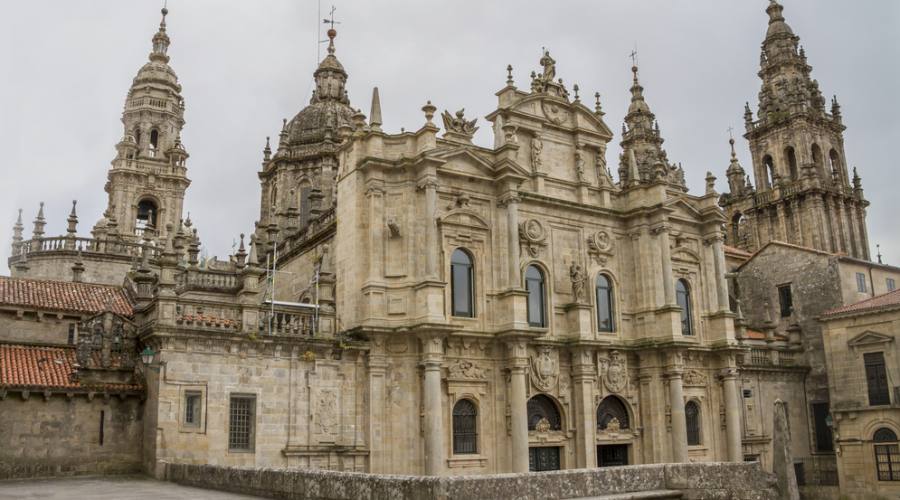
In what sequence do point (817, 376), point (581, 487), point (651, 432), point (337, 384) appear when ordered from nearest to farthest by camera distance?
point (581, 487) → point (337, 384) → point (651, 432) → point (817, 376)

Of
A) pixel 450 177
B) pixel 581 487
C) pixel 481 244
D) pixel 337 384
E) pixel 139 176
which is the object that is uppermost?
pixel 139 176

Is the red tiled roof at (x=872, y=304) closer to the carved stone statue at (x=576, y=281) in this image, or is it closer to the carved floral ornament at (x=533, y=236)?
the carved stone statue at (x=576, y=281)

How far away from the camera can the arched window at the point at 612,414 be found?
2728cm

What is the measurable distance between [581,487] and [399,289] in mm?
10691

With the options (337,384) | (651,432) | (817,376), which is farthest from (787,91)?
(337,384)

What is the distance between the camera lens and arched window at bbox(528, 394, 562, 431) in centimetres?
2556

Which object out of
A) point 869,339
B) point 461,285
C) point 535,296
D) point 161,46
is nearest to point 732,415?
point 869,339

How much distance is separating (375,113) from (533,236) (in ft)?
22.8

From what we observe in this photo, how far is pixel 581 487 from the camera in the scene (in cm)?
1423

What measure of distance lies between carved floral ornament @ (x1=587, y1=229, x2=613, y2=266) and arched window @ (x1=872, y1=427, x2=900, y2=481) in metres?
13.8

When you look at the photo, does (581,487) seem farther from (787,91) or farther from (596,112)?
(787,91)

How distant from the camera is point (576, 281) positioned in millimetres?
26922

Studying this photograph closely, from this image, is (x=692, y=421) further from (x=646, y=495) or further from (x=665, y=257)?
(x=646, y=495)

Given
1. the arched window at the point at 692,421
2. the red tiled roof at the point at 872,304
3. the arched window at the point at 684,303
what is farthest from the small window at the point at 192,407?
the red tiled roof at the point at 872,304
